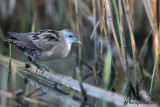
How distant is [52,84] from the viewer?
446 centimetres

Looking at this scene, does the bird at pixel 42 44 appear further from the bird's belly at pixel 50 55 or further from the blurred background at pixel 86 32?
the blurred background at pixel 86 32

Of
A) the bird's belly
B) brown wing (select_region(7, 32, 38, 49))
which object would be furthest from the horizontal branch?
brown wing (select_region(7, 32, 38, 49))

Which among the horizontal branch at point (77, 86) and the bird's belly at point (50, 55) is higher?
the bird's belly at point (50, 55)

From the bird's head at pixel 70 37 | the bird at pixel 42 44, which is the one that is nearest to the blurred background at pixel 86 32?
the bird's head at pixel 70 37

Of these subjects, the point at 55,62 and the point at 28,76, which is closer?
the point at 28,76

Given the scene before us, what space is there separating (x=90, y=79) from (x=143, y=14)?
9.90ft

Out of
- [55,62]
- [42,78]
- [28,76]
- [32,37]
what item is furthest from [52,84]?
[55,62]

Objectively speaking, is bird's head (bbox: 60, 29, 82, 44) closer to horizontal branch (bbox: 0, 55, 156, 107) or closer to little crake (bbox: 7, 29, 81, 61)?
little crake (bbox: 7, 29, 81, 61)

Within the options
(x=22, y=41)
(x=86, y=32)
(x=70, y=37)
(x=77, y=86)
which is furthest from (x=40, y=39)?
(x=86, y=32)

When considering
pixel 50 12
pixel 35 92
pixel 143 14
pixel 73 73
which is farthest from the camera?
pixel 50 12

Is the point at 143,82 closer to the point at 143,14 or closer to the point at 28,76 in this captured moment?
the point at 28,76

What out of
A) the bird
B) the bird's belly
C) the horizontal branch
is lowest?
the horizontal branch

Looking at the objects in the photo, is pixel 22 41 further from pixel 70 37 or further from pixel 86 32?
pixel 86 32

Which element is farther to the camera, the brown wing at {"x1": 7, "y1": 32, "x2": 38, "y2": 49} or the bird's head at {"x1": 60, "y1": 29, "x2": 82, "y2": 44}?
the bird's head at {"x1": 60, "y1": 29, "x2": 82, "y2": 44}
